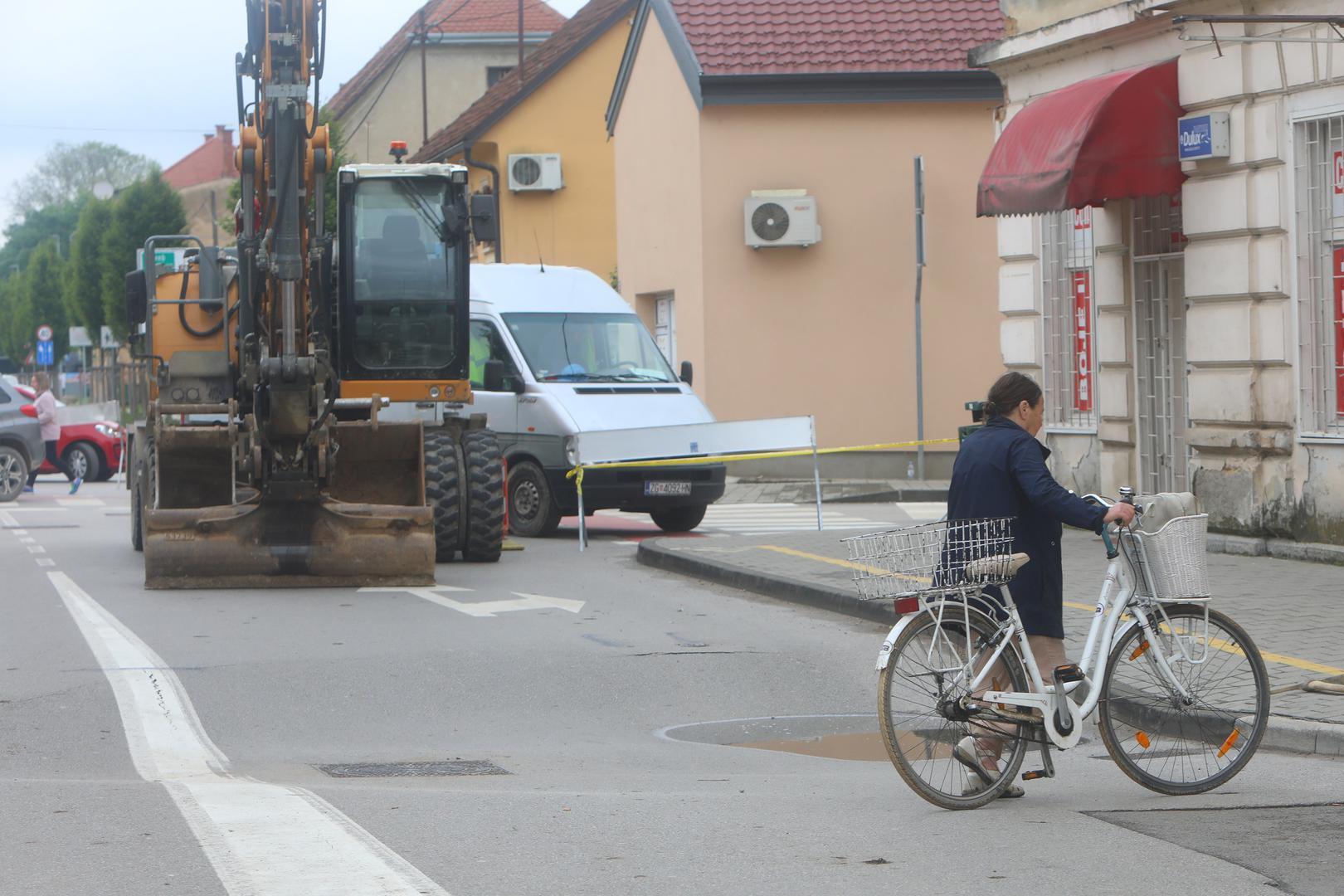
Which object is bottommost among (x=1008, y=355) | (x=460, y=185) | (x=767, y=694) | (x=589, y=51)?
(x=767, y=694)

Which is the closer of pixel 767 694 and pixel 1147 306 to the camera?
pixel 767 694

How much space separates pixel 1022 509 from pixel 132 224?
73.8 metres

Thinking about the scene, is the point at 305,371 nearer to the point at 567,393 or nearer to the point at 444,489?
the point at 444,489

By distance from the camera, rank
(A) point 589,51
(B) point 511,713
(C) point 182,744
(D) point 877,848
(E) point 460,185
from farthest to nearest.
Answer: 1. (A) point 589,51
2. (E) point 460,185
3. (B) point 511,713
4. (C) point 182,744
5. (D) point 877,848

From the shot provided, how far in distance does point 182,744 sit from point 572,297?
485 inches

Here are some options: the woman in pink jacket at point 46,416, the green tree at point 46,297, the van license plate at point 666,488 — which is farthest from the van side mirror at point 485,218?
the green tree at point 46,297

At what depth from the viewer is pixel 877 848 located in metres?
6.18

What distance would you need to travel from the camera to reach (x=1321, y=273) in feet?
45.9

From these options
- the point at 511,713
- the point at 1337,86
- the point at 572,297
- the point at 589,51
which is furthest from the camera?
the point at 589,51

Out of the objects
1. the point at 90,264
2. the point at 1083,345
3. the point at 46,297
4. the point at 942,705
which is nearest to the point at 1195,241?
the point at 1083,345

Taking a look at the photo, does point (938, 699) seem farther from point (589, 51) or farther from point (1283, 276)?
point (589, 51)

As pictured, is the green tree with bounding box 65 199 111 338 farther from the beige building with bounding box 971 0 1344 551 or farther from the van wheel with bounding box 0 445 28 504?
the beige building with bounding box 971 0 1344 551

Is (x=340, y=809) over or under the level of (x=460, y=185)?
under

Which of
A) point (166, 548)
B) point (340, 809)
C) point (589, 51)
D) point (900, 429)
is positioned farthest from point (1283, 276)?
point (589, 51)
